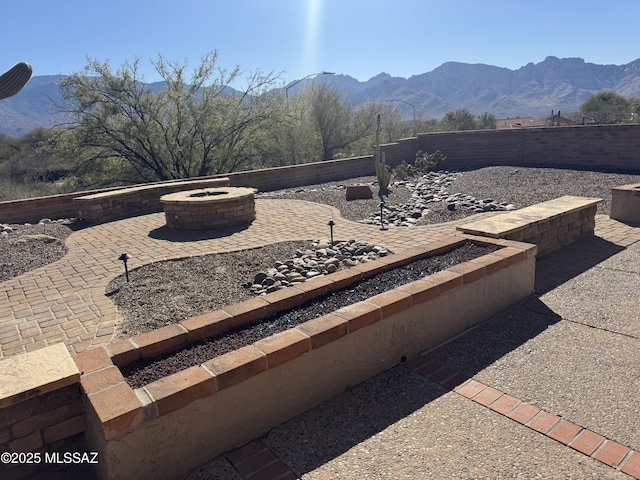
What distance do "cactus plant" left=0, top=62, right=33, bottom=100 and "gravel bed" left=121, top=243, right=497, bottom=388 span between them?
5191mm

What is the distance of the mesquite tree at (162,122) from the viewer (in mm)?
15633

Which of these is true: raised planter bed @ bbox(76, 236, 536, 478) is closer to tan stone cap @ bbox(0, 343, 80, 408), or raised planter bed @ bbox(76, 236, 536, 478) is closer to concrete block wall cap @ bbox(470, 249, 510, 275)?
concrete block wall cap @ bbox(470, 249, 510, 275)

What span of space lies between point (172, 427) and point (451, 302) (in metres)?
2.45

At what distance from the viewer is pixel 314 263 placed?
5.86 metres

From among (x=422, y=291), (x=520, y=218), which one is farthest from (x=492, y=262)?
(x=520, y=218)

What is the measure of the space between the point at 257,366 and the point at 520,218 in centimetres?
443

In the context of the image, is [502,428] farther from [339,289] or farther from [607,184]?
[607,184]

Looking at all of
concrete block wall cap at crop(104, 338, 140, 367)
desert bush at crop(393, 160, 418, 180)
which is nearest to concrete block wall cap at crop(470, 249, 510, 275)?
concrete block wall cap at crop(104, 338, 140, 367)

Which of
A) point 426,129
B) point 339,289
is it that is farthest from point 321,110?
point 339,289

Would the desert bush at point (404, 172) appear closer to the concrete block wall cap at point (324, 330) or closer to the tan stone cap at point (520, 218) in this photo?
the tan stone cap at point (520, 218)

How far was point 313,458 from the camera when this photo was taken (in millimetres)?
2479

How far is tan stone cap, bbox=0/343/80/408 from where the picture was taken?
223 centimetres

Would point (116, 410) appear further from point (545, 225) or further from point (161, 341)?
point (545, 225)

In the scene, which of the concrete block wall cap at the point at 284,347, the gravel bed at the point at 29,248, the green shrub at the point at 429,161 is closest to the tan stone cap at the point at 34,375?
the concrete block wall cap at the point at 284,347
